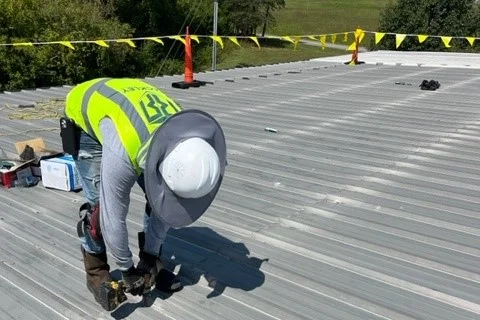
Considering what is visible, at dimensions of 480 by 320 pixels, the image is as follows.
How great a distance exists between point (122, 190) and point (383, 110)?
584 centimetres

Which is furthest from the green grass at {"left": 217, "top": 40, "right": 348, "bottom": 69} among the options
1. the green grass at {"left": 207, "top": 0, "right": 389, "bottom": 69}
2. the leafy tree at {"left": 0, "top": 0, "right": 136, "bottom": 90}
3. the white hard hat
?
the white hard hat

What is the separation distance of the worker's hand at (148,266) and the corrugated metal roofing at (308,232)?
0.14 metres

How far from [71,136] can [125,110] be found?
22.6 inches

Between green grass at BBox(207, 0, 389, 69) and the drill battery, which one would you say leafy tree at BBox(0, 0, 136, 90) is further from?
the drill battery

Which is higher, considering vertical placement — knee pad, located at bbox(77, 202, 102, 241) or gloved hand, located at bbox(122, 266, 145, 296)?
knee pad, located at bbox(77, 202, 102, 241)

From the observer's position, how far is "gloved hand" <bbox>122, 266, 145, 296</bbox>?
8.58ft

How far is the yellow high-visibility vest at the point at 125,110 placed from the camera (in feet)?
7.60

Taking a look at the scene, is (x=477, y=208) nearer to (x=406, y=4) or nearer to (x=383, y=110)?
(x=383, y=110)

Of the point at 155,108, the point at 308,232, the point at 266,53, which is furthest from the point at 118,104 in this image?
the point at 266,53

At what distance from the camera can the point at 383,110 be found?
7512 millimetres

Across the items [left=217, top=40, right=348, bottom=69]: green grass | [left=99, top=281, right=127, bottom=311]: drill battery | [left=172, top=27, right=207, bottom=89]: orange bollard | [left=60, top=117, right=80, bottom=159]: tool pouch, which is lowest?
[left=217, top=40, right=348, bottom=69]: green grass

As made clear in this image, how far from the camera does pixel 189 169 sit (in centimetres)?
217

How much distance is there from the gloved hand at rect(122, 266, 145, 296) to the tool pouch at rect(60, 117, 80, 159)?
724 mm

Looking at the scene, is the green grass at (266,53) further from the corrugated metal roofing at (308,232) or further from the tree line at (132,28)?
the corrugated metal roofing at (308,232)
